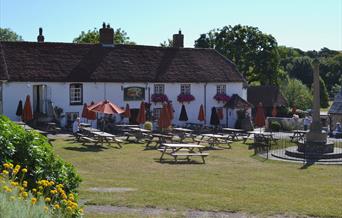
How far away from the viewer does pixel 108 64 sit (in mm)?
42312

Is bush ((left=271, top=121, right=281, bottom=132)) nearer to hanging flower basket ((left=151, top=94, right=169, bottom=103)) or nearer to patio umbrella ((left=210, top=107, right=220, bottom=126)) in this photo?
patio umbrella ((left=210, top=107, right=220, bottom=126))

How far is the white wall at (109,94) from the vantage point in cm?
3759

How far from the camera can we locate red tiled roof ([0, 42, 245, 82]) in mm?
38969

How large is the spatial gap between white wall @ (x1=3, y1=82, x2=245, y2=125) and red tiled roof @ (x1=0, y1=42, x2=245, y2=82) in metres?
0.48

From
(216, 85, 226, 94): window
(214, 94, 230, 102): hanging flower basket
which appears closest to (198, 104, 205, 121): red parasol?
(214, 94, 230, 102): hanging flower basket

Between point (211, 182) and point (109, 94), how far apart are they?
77.8 feet

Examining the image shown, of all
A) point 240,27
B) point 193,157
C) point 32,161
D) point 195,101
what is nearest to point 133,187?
point 32,161

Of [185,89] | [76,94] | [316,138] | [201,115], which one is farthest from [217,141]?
[185,89]

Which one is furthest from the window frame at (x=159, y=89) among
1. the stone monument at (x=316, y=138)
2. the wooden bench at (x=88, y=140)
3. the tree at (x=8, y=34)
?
the tree at (x=8, y=34)

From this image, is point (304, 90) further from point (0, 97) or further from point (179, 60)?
point (0, 97)

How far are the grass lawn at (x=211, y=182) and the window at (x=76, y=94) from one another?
10186 millimetres

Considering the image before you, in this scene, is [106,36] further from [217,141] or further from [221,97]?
[217,141]

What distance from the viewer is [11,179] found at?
834cm

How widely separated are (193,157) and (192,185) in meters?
9.98
